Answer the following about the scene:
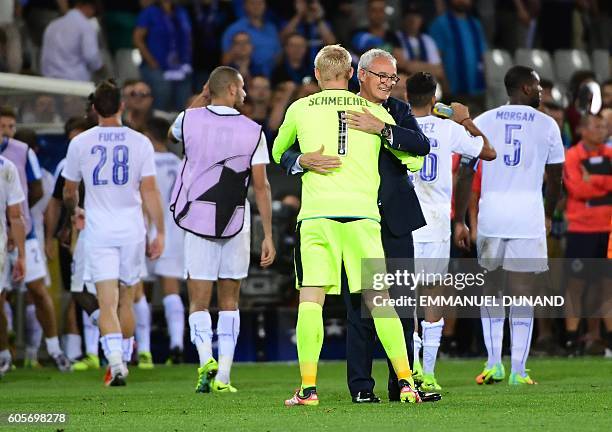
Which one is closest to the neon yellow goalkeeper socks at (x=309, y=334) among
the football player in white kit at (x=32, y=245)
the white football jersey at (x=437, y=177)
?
the white football jersey at (x=437, y=177)

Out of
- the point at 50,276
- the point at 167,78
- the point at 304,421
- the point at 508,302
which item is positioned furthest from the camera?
the point at 167,78

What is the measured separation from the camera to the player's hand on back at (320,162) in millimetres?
9906

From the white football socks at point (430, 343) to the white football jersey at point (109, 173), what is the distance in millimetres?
2624

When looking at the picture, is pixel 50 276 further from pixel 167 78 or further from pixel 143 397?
pixel 143 397

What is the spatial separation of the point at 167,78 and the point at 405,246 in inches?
412

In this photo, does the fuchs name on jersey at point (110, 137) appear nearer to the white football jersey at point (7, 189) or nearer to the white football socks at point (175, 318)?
the white football jersey at point (7, 189)

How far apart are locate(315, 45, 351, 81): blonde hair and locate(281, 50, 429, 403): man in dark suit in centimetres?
20

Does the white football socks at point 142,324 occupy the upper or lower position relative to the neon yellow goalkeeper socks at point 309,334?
lower

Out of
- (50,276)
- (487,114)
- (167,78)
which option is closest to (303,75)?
(167,78)

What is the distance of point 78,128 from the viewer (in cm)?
1562

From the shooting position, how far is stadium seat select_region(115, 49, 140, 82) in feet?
68.9

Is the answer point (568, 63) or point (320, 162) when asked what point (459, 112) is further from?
point (568, 63)

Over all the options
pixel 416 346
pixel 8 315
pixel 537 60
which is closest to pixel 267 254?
pixel 416 346

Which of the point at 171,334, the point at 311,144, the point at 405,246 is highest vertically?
the point at 311,144
